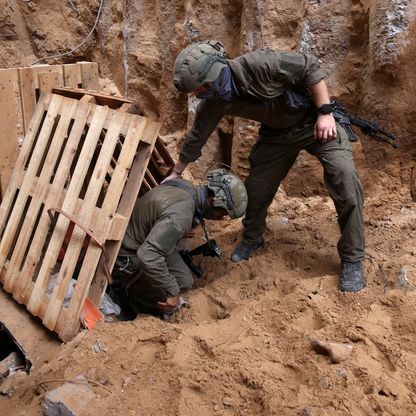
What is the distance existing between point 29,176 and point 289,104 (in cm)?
238

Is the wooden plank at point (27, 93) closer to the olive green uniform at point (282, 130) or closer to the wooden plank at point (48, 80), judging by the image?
the wooden plank at point (48, 80)

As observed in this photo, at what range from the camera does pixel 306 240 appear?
471cm

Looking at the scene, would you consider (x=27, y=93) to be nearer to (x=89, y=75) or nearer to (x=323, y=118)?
(x=89, y=75)

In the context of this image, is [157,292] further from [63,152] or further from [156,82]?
[156,82]

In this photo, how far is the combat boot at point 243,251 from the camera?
466 centimetres

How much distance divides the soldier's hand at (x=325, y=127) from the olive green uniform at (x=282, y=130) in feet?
0.26

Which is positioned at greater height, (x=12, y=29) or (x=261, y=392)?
(x=12, y=29)

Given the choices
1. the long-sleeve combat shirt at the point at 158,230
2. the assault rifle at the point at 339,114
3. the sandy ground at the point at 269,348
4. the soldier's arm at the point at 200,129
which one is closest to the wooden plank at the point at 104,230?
the sandy ground at the point at 269,348

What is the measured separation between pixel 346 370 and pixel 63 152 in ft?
9.38

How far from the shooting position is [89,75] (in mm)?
5184

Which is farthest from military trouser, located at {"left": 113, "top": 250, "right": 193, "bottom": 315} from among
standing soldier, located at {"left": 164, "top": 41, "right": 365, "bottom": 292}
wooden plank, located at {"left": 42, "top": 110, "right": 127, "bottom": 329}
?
standing soldier, located at {"left": 164, "top": 41, "right": 365, "bottom": 292}

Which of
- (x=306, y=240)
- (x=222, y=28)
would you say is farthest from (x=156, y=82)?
(x=306, y=240)

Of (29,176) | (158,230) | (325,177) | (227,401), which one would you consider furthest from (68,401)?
(325,177)

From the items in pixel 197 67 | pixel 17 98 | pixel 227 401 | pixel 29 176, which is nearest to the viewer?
pixel 227 401
